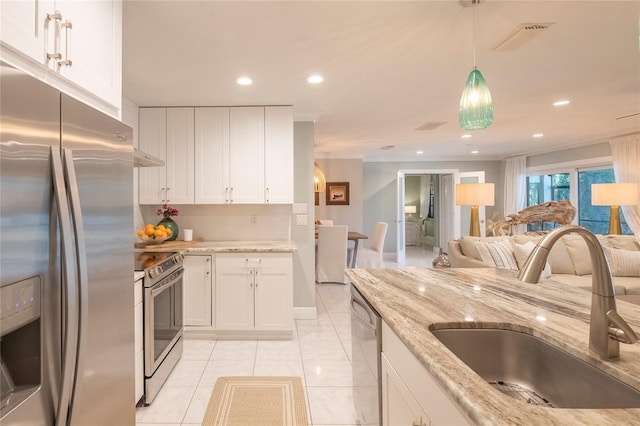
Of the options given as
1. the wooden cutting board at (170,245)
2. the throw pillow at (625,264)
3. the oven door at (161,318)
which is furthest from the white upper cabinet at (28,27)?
the throw pillow at (625,264)

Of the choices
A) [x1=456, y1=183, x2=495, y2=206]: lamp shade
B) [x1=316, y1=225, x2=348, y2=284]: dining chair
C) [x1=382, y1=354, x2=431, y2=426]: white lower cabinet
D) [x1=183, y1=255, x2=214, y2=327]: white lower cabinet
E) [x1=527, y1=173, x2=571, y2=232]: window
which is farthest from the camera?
[x1=527, y1=173, x2=571, y2=232]: window

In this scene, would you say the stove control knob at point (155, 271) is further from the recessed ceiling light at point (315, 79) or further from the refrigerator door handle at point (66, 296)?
the recessed ceiling light at point (315, 79)

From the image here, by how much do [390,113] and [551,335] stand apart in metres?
3.36

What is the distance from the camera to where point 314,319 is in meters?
4.04

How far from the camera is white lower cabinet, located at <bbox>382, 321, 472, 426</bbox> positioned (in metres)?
0.91

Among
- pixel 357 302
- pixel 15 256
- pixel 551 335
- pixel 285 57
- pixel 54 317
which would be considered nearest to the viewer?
pixel 15 256

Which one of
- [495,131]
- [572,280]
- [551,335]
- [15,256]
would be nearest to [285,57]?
[15,256]

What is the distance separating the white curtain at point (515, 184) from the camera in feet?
24.9

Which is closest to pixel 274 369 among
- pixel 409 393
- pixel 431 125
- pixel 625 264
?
pixel 409 393

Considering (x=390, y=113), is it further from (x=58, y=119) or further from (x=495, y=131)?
(x=58, y=119)

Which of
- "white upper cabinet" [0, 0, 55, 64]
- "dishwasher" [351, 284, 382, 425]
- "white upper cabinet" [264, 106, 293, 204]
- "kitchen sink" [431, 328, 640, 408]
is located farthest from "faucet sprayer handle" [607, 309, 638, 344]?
"white upper cabinet" [264, 106, 293, 204]

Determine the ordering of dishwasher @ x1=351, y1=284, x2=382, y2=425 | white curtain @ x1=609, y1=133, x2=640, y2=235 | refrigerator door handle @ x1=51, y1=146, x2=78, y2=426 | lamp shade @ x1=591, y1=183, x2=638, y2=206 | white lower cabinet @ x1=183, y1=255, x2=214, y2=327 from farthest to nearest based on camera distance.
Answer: white curtain @ x1=609, y1=133, x2=640, y2=235 → lamp shade @ x1=591, y1=183, x2=638, y2=206 → white lower cabinet @ x1=183, y1=255, x2=214, y2=327 → dishwasher @ x1=351, y1=284, x2=382, y2=425 → refrigerator door handle @ x1=51, y1=146, x2=78, y2=426

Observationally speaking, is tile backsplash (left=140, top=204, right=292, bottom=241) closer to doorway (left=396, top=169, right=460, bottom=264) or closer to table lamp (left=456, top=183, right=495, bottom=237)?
table lamp (left=456, top=183, right=495, bottom=237)

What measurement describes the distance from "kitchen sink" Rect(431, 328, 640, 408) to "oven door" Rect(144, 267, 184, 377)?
1.90 meters
